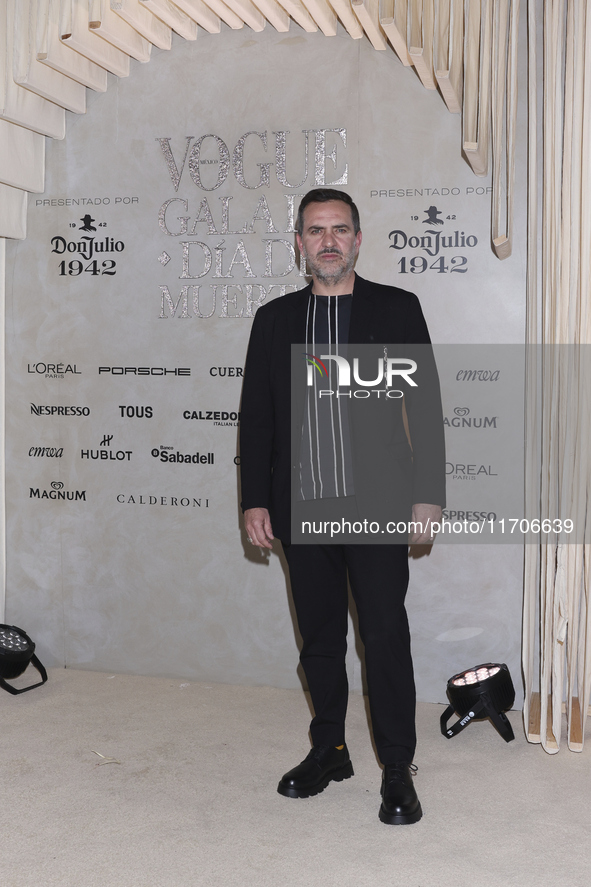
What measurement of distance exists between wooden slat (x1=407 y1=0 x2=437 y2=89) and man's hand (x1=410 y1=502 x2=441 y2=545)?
144 cm

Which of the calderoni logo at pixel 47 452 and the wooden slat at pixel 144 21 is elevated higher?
the wooden slat at pixel 144 21

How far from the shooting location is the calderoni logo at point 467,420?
10.0 ft

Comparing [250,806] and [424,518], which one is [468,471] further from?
[250,806]

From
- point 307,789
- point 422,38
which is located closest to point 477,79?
point 422,38

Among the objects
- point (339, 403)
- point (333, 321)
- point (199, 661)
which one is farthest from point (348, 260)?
point (199, 661)

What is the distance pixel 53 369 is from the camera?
3.47 meters

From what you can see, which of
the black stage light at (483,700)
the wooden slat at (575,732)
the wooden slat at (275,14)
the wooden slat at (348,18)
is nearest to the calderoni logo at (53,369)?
the wooden slat at (275,14)

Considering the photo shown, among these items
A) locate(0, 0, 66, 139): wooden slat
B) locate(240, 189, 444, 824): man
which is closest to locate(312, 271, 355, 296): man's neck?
locate(240, 189, 444, 824): man

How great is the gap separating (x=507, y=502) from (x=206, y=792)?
1503 mm

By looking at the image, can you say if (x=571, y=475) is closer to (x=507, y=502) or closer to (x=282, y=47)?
(x=507, y=502)

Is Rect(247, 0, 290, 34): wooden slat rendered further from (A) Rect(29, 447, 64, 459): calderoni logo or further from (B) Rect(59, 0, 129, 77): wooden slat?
(A) Rect(29, 447, 64, 459): calderoni logo

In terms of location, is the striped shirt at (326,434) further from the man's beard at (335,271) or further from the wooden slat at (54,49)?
the wooden slat at (54,49)

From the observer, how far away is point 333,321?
7.90 ft

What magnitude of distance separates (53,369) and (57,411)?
0.18 meters
